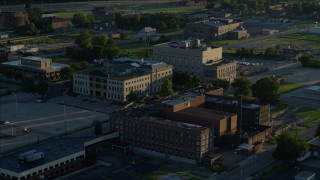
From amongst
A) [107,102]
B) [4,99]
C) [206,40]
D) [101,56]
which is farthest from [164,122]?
[206,40]

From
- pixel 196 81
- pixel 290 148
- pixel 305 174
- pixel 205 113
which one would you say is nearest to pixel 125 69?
pixel 196 81

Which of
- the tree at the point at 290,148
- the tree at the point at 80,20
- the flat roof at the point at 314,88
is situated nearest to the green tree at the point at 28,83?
the flat roof at the point at 314,88

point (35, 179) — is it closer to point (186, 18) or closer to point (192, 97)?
point (192, 97)

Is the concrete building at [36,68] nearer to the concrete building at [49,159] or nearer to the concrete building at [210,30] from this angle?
the concrete building at [49,159]

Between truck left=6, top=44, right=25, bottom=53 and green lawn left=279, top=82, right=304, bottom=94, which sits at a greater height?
truck left=6, top=44, right=25, bottom=53

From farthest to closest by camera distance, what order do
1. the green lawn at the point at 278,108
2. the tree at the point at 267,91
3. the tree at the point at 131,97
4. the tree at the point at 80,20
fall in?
the tree at the point at 80,20
the tree at the point at 131,97
the tree at the point at 267,91
the green lawn at the point at 278,108

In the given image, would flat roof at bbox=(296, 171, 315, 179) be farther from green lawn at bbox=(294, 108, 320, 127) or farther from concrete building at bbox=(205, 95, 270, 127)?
green lawn at bbox=(294, 108, 320, 127)

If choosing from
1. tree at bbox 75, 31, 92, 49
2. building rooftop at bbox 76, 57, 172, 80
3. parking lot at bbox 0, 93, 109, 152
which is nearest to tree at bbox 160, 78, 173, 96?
building rooftop at bbox 76, 57, 172, 80

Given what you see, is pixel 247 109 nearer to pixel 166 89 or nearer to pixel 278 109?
pixel 278 109
